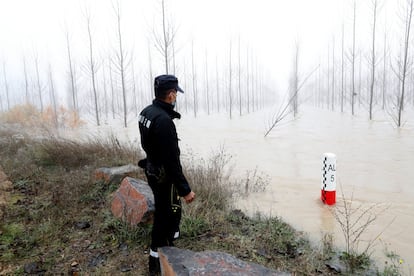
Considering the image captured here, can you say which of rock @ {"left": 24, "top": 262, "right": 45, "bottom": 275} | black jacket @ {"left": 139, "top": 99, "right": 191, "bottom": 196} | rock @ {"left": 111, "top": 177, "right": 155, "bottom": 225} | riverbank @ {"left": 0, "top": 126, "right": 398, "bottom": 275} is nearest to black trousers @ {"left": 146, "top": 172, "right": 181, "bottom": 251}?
black jacket @ {"left": 139, "top": 99, "right": 191, "bottom": 196}

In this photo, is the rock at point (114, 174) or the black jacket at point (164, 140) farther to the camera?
the rock at point (114, 174)

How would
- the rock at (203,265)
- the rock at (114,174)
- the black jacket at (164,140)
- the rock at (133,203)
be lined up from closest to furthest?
the rock at (203,265)
the black jacket at (164,140)
the rock at (133,203)
the rock at (114,174)

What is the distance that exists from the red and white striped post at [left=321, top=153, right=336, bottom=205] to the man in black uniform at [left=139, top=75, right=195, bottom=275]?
2901mm

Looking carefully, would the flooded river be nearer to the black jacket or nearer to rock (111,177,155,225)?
rock (111,177,155,225)

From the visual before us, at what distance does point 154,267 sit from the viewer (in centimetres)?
260

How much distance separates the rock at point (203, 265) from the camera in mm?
2199

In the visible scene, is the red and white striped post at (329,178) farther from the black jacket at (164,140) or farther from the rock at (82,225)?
the rock at (82,225)

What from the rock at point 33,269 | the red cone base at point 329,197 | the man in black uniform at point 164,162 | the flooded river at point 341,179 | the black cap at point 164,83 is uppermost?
the black cap at point 164,83

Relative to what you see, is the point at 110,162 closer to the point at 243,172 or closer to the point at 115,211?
the point at 115,211

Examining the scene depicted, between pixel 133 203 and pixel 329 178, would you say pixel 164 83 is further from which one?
pixel 329 178

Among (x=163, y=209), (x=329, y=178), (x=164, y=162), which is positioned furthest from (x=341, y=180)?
(x=164, y=162)

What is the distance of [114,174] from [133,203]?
147 cm

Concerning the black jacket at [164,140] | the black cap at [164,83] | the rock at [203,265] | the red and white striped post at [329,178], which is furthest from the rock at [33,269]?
the red and white striped post at [329,178]

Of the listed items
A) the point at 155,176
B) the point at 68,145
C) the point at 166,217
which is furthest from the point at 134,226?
the point at 68,145
